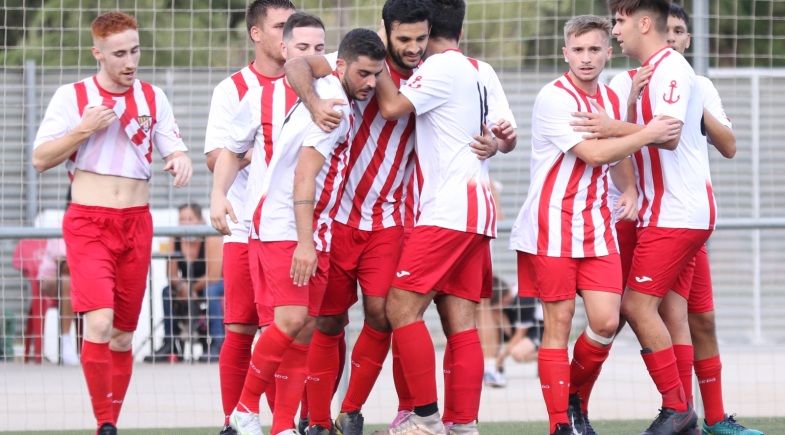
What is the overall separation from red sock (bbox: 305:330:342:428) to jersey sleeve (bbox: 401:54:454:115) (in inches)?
48.8

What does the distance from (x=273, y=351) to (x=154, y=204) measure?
262 inches

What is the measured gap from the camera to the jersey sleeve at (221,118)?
20.4 feet

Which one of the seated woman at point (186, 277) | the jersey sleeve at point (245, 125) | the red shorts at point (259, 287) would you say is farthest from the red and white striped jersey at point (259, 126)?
the seated woman at point (186, 277)

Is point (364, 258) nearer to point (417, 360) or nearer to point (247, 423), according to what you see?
point (417, 360)

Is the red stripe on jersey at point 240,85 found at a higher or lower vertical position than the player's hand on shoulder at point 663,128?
higher

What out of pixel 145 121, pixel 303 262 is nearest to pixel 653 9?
pixel 303 262

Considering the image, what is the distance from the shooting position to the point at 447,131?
5598mm

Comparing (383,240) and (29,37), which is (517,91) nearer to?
(29,37)

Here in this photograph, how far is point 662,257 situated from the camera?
233 inches

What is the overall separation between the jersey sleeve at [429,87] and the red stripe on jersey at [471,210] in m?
0.42

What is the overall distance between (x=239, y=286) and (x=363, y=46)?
1554 mm

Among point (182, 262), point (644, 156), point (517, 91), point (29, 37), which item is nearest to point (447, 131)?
point (644, 156)

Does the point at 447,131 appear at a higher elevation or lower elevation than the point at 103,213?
higher

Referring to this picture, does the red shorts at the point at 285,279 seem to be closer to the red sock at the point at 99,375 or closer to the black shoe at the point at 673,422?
the red sock at the point at 99,375
